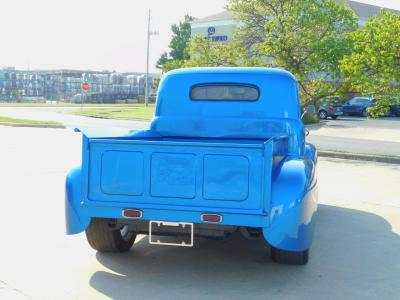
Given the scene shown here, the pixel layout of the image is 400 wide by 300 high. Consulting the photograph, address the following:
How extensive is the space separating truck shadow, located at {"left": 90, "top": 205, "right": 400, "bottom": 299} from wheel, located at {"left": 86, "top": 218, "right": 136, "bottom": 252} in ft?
0.33

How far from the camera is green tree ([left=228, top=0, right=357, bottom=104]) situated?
19594 mm

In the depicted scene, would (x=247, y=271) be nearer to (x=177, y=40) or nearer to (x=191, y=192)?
(x=191, y=192)

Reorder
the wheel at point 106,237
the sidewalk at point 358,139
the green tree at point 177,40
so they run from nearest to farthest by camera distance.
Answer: the wheel at point 106,237
the sidewalk at point 358,139
the green tree at point 177,40

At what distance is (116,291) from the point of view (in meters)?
4.57

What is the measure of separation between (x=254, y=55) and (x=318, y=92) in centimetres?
302

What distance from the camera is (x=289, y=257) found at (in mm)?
5227

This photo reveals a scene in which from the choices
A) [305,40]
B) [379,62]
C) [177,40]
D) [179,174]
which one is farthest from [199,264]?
[177,40]

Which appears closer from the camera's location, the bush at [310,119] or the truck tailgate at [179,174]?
the truck tailgate at [179,174]

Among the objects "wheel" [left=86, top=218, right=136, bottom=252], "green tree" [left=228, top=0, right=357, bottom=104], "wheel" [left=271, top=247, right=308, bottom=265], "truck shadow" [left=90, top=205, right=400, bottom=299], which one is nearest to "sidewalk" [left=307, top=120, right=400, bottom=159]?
"green tree" [left=228, top=0, right=357, bottom=104]

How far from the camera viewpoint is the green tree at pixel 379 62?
14.2 m

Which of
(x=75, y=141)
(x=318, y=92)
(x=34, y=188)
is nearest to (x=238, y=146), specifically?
(x=34, y=188)

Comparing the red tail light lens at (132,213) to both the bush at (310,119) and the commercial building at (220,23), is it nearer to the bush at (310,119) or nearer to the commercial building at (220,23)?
the bush at (310,119)

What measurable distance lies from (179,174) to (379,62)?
11.3m

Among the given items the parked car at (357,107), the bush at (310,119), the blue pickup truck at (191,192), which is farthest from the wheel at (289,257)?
the parked car at (357,107)
